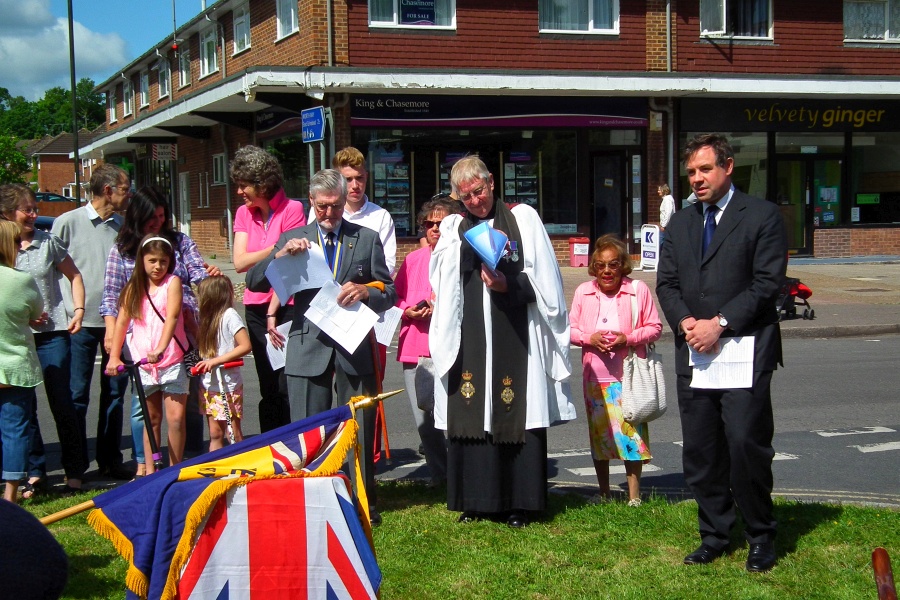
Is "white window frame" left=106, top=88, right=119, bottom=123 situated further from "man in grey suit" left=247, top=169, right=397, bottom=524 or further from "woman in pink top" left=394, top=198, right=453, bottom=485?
"man in grey suit" left=247, top=169, right=397, bottom=524

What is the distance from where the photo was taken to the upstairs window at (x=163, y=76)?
3578 cm

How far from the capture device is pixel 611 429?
607 cm

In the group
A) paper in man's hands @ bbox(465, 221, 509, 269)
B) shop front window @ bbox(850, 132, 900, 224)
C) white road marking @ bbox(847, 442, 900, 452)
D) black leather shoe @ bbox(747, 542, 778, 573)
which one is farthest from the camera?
shop front window @ bbox(850, 132, 900, 224)

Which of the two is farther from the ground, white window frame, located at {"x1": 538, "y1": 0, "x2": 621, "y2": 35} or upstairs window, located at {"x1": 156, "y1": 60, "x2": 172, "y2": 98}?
upstairs window, located at {"x1": 156, "y1": 60, "x2": 172, "y2": 98}

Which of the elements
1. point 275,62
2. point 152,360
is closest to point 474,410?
point 152,360

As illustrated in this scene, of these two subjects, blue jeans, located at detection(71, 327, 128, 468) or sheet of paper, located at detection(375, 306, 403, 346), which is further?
blue jeans, located at detection(71, 327, 128, 468)

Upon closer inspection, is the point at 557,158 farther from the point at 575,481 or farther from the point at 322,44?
the point at 575,481

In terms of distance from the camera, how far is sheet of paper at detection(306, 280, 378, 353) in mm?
5461

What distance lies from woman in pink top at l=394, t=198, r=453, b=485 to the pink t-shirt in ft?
2.70

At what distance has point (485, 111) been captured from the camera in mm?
21750

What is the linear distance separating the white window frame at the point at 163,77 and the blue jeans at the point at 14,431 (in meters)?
31.2

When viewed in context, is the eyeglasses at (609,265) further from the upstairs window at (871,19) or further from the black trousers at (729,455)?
the upstairs window at (871,19)

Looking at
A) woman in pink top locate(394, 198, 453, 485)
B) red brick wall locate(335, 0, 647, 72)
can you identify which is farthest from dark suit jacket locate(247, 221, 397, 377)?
red brick wall locate(335, 0, 647, 72)

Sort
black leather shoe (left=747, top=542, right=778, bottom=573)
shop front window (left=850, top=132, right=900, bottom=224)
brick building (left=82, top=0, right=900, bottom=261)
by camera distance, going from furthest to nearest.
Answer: shop front window (left=850, top=132, right=900, bottom=224)
brick building (left=82, top=0, right=900, bottom=261)
black leather shoe (left=747, top=542, right=778, bottom=573)
